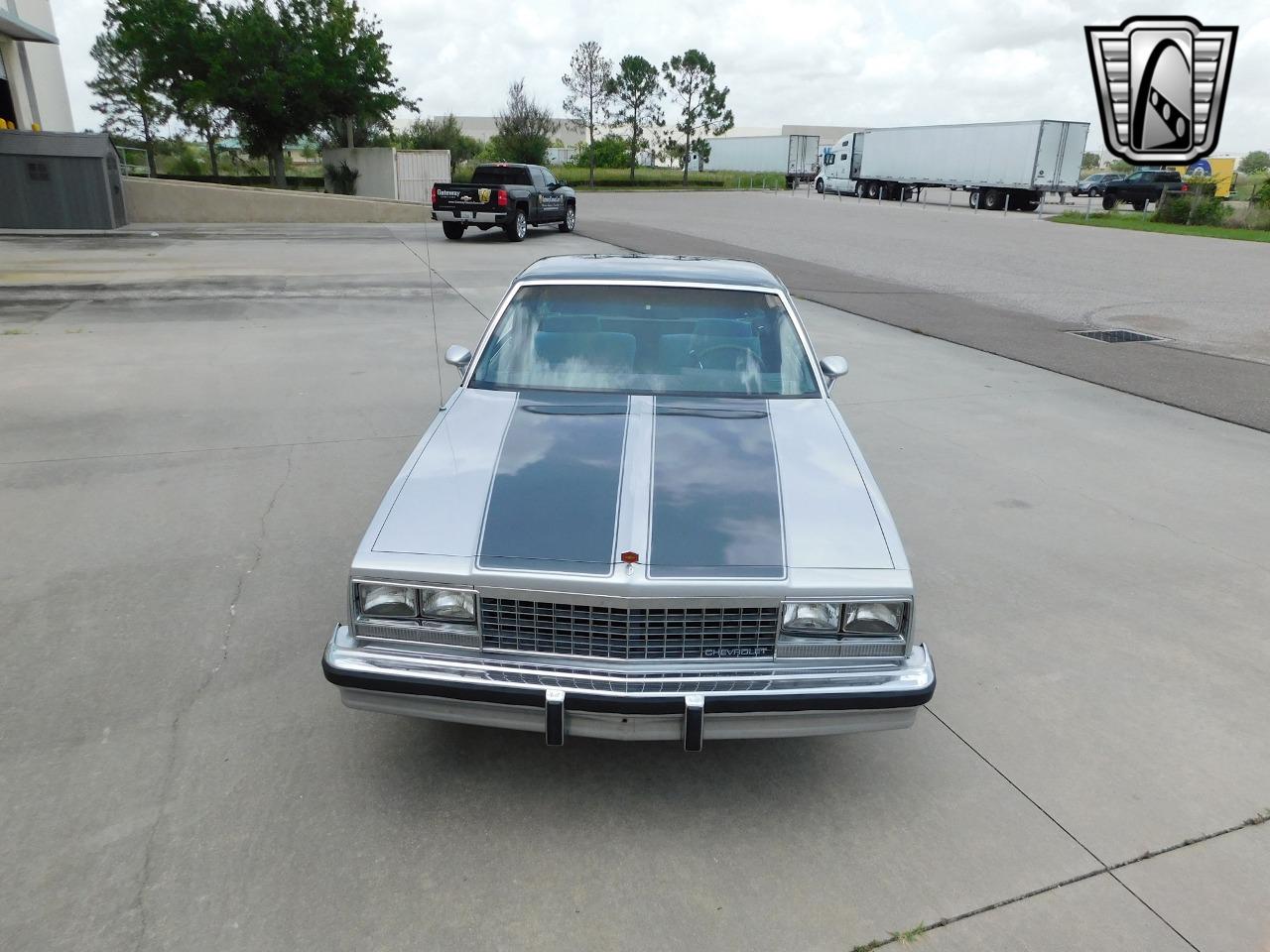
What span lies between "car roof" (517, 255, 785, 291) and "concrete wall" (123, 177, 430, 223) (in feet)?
83.6

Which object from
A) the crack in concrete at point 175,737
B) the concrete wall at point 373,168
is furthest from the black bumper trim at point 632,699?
the concrete wall at point 373,168

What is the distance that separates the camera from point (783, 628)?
112 inches

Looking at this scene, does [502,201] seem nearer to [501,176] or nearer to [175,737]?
[501,176]

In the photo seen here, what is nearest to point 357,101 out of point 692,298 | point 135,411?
point 135,411

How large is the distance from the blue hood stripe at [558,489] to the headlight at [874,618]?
0.79m

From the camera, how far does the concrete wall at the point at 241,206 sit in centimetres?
2625

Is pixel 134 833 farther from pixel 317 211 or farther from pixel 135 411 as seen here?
pixel 317 211

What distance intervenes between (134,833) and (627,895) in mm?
1577

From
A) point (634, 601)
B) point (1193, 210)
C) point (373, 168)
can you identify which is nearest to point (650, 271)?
point (634, 601)

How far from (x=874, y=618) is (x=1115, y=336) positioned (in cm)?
1032

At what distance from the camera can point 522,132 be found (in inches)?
2298

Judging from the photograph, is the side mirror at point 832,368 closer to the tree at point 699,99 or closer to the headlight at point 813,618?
the headlight at point 813,618

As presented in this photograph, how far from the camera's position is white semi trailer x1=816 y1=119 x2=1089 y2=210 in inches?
1531

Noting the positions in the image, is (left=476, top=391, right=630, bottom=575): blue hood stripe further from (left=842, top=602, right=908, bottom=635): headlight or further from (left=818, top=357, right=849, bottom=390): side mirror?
(left=818, top=357, right=849, bottom=390): side mirror
